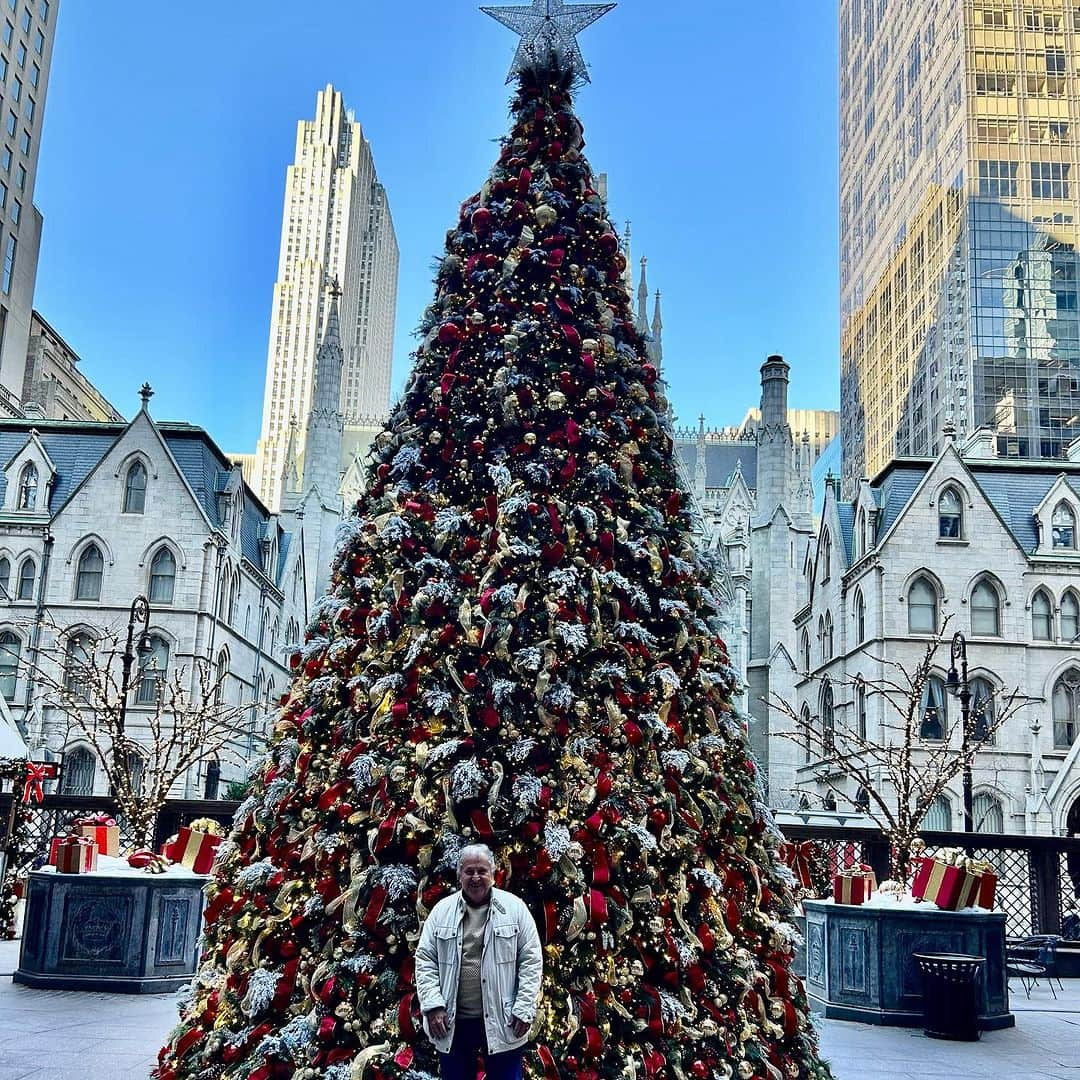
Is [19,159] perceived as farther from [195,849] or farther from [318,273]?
[318,273]

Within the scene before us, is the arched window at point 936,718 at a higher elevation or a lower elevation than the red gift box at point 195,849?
higher

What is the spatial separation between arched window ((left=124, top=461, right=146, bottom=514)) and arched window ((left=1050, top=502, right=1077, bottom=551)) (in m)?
30.5

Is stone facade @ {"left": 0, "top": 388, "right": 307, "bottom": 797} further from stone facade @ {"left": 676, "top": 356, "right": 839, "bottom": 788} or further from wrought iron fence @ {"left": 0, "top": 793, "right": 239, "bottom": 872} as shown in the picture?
A: stone facade @ {"left": 676, "top": 356, "right": 839, "bottom": 788}

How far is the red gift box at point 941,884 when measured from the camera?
1111cm

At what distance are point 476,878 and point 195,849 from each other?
8.79 meters

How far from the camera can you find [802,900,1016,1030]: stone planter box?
36.1 ft

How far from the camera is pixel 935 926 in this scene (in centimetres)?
1109

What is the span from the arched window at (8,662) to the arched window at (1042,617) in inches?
1296

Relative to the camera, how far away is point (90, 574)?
37.6 meters

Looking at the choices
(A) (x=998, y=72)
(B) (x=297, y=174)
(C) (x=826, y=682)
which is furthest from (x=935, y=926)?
(B) (x=297, y=174)

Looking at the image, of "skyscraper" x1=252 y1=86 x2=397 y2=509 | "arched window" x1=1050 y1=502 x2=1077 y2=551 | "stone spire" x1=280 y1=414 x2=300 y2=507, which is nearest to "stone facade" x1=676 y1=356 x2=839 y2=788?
"arched window" x1=1050 y1=502 x2=1077 y2=551

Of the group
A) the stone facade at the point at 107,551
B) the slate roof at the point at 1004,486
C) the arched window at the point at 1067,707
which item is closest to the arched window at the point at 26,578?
the stone facade at the point at 107,551

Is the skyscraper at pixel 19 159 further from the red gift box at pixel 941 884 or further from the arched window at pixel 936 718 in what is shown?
the red gift box at pixel 941 884

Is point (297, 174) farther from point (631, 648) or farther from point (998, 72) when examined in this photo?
point (631, 648)
